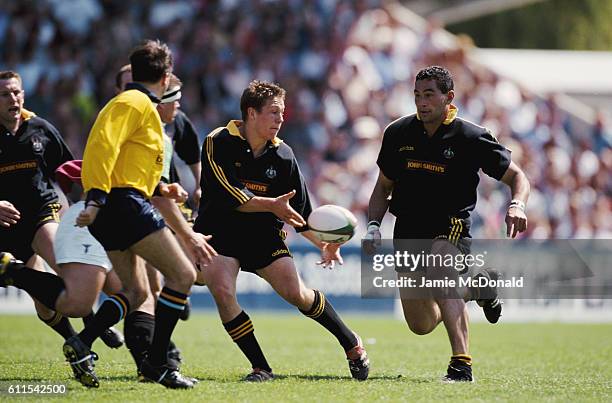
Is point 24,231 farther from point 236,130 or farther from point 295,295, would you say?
point 295,295

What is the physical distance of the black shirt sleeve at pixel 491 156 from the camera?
8.62 metres

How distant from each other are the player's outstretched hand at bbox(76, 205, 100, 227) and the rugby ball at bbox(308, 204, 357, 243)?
2026mm

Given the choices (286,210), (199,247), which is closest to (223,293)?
(286,210)

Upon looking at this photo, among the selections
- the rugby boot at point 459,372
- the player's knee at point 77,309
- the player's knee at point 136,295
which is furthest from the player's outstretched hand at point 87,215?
the rugby boot at point 459,372

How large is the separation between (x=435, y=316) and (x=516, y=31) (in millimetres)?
35104

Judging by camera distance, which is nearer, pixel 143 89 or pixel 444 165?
pixel 143 89

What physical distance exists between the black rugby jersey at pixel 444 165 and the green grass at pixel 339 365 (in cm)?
136

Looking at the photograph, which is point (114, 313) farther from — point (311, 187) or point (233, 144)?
point (311, 187)

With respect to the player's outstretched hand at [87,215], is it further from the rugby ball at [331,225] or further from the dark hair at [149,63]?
the rugby ball at [331,225]

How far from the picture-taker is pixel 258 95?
829 cm

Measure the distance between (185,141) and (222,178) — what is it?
6.35 ft

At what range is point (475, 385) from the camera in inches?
318

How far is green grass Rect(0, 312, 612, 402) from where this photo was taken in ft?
24.3

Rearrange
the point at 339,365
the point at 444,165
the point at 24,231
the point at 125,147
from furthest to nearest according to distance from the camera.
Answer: the point at 339,365, the point at 24,231, the point at 444,165, the point at 125,147
